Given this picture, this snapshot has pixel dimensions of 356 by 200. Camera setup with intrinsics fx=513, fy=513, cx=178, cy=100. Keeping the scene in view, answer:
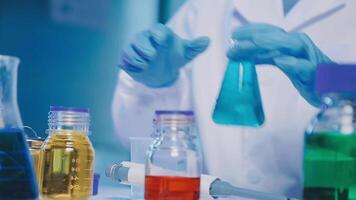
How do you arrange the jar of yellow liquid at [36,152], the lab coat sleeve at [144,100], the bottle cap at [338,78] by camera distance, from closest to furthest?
the bottle cap at [338,78] → the jar of yellow liquid at [36,152] → the lab coat sleeve at [144,100]

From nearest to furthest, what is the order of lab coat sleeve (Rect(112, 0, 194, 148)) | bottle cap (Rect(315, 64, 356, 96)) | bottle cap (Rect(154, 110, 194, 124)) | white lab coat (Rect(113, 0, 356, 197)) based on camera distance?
bottle cap (Rect(315, 64, 356, 96)), bottle cap (Rect(154, 110, 194, 124)), white lab coat (Rect(113, 0, 356, 197)), lab coat sleeve (Rect(112, 0, 194, 148))

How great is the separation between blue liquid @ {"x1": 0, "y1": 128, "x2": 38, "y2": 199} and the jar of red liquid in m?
0.16

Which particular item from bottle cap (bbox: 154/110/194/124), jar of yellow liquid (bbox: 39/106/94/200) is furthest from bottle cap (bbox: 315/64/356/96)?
jar of yellow liquid (bbox: 39/106/94/200)

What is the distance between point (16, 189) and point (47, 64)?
65 cm

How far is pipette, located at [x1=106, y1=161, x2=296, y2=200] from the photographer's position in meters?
0.75

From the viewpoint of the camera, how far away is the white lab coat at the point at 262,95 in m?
1.07

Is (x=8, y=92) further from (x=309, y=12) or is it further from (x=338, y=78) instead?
(x=309, y=12)

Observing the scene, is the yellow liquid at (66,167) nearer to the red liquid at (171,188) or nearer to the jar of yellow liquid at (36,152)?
the jar of yellow liquid at (36,152)

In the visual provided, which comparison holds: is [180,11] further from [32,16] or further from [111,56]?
[32,16]

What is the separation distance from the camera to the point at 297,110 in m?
1.08

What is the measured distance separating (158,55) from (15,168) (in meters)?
0.49

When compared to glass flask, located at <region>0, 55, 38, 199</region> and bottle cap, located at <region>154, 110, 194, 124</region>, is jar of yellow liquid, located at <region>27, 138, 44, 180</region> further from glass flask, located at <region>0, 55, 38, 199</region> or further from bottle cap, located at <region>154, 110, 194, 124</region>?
bottle cap, located at <region>154, 110, 194, 124</region>

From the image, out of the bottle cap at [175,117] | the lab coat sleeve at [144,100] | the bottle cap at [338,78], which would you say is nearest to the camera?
the bottle cap at [338,78]

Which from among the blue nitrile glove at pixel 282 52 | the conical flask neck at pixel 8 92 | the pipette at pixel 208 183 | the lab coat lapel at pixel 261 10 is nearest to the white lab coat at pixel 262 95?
the lab coat lapel at pixel 261 10
